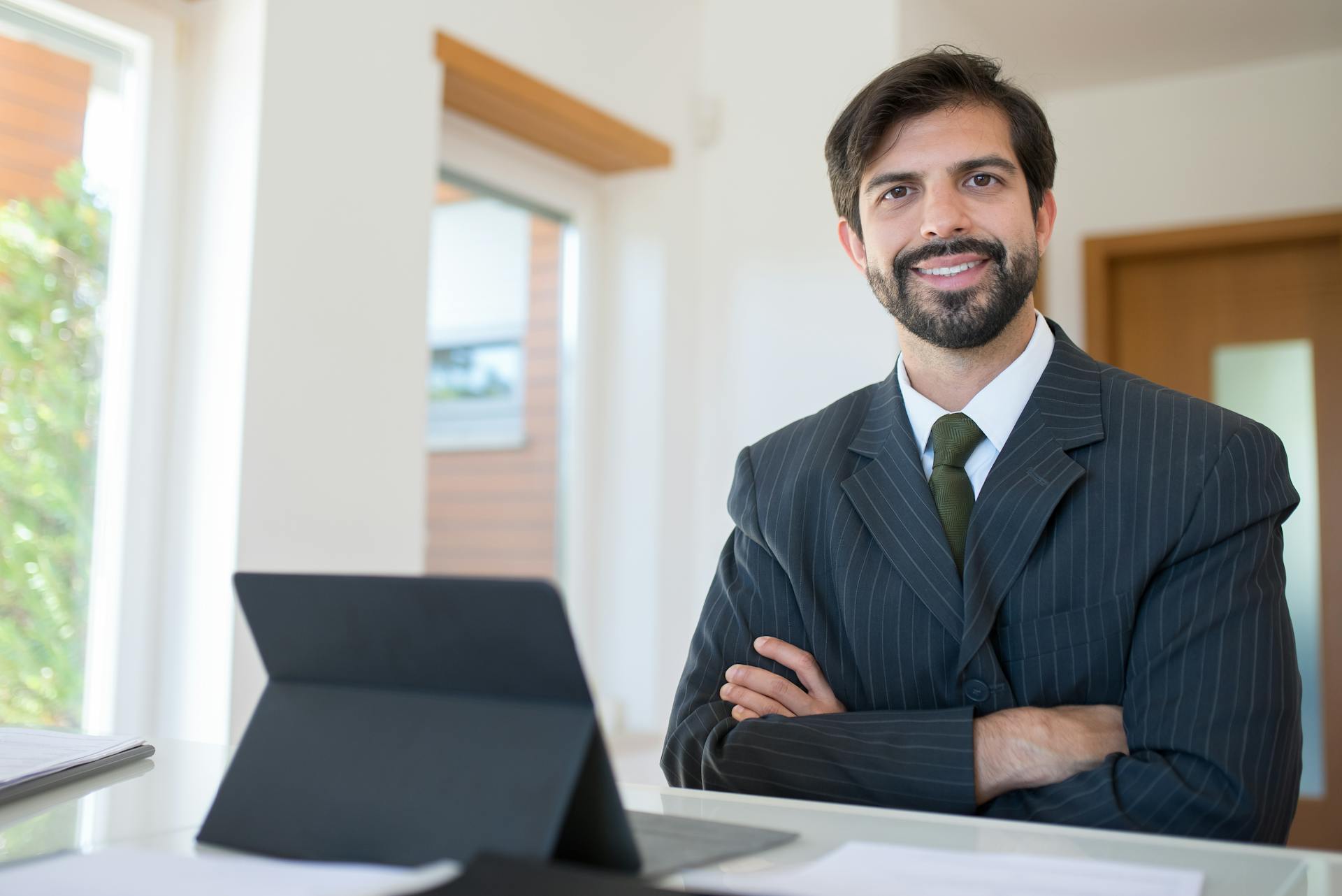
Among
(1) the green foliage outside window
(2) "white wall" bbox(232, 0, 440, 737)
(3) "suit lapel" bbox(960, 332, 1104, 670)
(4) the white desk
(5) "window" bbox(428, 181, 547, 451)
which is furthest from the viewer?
(5) "window" bbox(428, 181, 547, 451)

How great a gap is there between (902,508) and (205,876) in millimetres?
899

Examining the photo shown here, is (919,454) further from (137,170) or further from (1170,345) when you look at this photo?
(1170,345)

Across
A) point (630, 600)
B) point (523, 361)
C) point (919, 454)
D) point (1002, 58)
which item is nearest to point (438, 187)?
point (523, 361)

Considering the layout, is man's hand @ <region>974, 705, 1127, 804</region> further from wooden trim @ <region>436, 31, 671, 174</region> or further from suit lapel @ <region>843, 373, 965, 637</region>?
wooden trim @ <region>436, 31, 671, 174</region>

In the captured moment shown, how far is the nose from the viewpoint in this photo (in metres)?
1.50

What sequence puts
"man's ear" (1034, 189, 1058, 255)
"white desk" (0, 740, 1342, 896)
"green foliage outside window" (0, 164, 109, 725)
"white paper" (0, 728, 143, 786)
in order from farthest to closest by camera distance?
"green foliage outside window" (0, 164, 109, 725), "man's ear" (1034, 189, 1058, 255), "white paper" (0, 728, 143, 786), "white desk" (0, 740, 1342, 896)

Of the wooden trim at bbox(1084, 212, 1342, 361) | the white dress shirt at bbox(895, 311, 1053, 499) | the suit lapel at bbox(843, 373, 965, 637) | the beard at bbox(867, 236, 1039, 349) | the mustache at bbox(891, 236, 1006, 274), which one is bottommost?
the suit lapel at bbox(843, 373, 965, 637)

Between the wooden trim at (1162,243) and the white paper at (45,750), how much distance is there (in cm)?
350

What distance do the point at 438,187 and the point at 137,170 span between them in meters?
0.98

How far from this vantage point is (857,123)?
1571mm

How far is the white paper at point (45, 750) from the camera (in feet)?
3.11

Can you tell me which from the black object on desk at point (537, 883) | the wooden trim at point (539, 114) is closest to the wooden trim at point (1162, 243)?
the wooden trim at point (539, 114)

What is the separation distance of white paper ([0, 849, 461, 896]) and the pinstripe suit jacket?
63cm

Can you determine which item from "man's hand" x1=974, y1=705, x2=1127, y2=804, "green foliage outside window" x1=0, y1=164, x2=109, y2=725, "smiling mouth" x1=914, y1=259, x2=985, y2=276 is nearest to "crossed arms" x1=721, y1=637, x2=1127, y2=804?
"man's hand" x1=974, y1=705, x2=1127, y2=804
